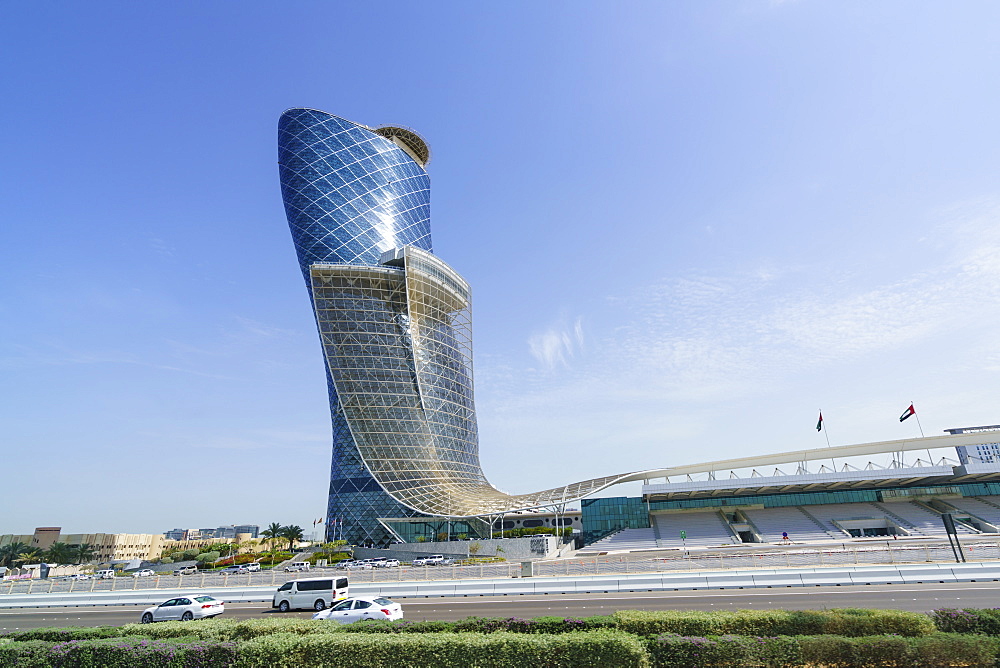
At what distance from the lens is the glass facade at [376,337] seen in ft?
261

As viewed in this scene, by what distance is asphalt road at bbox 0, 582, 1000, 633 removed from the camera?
22.2 meters

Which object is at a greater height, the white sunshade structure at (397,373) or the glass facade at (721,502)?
the white sunshade structure at (397,373)

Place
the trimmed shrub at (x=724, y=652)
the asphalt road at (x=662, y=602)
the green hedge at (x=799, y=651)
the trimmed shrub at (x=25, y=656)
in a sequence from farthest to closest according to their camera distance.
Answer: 1. the asphalt road at (x=662, y=602)
2. the trimmed shrub at (x=25, y=656)
3. the trimmed shrub at (x=724, y=652)
4. the green hedge at (x=799, y=651)

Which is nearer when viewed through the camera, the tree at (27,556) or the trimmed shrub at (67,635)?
the trimmed shrub at (67,635)

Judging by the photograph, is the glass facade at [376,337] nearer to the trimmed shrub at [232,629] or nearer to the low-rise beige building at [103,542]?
the trimmed shrub at [232,629]

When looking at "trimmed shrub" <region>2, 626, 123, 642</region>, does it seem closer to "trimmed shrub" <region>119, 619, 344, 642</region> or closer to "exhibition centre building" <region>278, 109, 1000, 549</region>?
"trimmed shrub" <region>119, 619, 344, 642</region>

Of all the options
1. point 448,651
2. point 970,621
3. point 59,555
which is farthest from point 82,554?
point 970,621

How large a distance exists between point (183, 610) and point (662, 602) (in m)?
23.3

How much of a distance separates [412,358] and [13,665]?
70.6m

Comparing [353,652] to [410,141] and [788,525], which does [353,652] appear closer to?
[788,525]

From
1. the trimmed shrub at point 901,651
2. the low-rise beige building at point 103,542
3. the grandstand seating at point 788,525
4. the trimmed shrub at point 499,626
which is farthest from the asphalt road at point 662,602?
the low-rise beige building at point 103,542

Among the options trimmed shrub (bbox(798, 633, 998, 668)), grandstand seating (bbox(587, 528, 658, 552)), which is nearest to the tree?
grandstand seating (bbox(587, 528, 658, 552))

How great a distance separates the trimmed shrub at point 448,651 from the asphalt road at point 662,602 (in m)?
10.8

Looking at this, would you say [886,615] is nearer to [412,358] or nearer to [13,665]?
[13,665]
